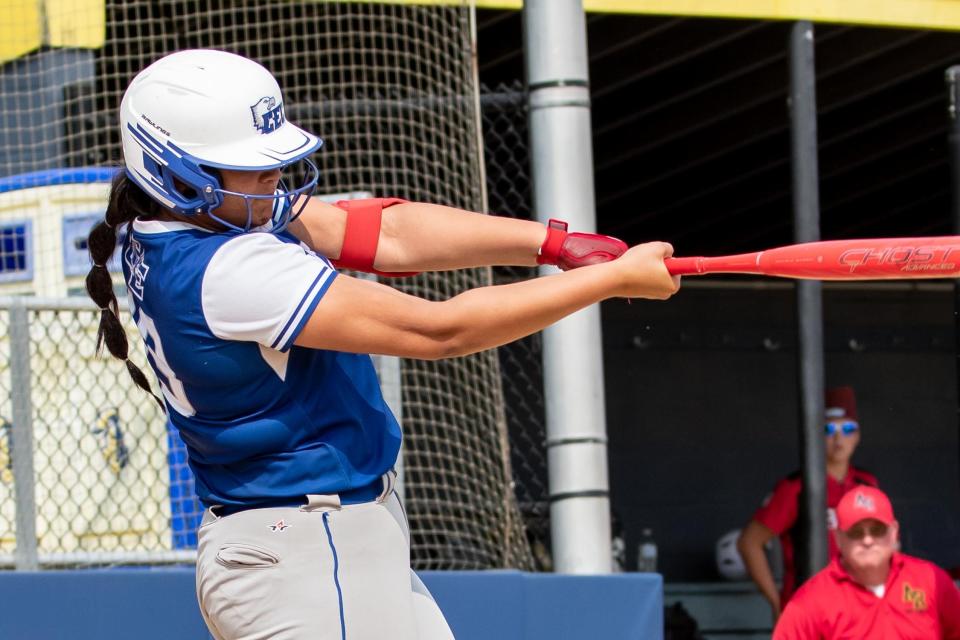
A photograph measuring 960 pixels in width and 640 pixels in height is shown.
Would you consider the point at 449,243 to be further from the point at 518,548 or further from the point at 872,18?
the point at 872,18

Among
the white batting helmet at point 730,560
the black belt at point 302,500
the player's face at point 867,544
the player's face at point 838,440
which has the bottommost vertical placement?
the white batting helmet at point 730,560

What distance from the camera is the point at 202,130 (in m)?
2.56

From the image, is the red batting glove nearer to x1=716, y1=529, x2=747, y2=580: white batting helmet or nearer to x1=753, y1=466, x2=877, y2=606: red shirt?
x1=753, y1=466, x2=877, y2=606: red shirt

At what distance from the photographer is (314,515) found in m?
2.61

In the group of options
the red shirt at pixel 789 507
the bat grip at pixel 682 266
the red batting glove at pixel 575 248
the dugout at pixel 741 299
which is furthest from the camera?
the dugout at pixel 741 299

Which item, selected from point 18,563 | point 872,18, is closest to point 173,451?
point 18,563

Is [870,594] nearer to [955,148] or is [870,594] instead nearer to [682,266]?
[955,148]

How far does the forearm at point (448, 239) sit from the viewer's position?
10.5ft

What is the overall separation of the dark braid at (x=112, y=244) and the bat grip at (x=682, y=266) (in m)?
0.97

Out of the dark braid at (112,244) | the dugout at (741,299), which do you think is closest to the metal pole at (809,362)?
the dugout at (741,299)

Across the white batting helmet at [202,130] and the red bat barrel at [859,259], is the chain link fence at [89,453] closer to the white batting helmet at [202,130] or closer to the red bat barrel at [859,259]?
the red bat barrel at [859,259]

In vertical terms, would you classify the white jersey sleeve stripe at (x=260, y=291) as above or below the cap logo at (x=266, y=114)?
below

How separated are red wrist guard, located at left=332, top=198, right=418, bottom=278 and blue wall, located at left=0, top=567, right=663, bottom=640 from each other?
1.55 m

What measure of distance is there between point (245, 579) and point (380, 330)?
0.51 m
